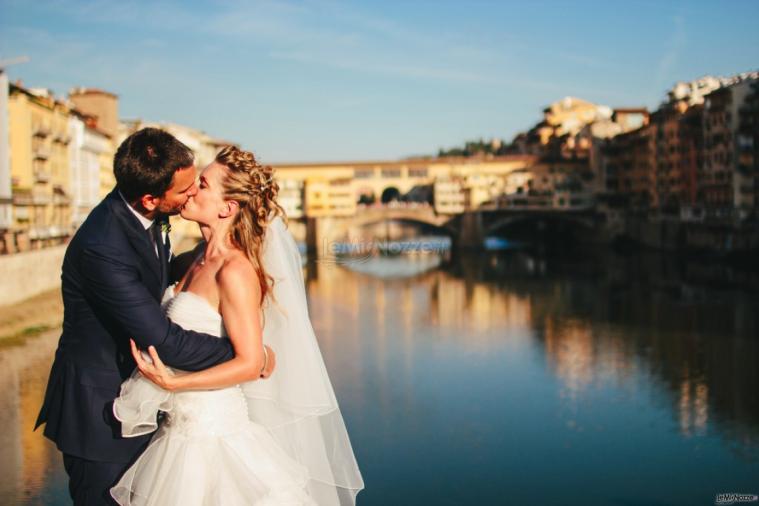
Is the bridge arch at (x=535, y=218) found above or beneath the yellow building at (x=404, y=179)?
beneath

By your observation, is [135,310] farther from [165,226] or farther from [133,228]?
[165,226]

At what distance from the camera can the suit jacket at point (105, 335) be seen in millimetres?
2840

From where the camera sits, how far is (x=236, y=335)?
2.96m

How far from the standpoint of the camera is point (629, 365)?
18.5 metres

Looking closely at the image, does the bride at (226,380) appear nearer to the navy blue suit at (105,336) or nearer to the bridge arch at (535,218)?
the navy blue suit at (105,336)

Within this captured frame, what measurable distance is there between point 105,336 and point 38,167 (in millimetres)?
37440

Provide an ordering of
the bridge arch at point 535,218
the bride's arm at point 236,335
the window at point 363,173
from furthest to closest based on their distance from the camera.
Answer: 1. the window at point 363,173
2. the bridge arch at point 535,218
3. the bride's arm at point 236,335

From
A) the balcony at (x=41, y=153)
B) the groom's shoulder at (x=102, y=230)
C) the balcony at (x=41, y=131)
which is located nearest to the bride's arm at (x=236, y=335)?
the groom's shoulder at (x=102, y=230)

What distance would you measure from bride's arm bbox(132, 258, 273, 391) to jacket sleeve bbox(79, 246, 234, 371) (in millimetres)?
66

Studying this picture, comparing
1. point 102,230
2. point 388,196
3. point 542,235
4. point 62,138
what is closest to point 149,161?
point 102,230

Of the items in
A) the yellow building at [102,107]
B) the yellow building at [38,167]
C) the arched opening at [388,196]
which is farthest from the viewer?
the arched opening at [388,196]

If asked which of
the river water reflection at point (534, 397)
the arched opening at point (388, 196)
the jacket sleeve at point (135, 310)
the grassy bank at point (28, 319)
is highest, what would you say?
the arched opening at point (388, 196)

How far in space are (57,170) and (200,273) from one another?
4058 centimetres

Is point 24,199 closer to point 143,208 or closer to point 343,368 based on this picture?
point 343,368
